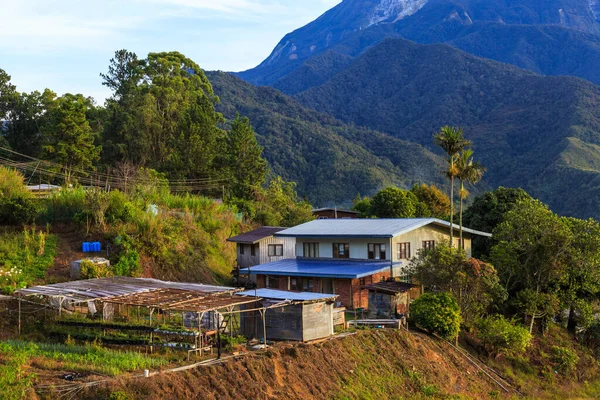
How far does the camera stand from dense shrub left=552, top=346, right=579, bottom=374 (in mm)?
31172

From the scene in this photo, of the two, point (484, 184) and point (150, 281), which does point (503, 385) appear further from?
point (484, 184)

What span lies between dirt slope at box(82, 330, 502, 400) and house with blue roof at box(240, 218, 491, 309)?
226 inches

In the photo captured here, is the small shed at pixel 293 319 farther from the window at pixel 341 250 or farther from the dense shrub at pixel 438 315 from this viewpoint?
the window at pixel 341 250

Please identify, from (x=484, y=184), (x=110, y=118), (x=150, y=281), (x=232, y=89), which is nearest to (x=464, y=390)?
(x=150, y=281)

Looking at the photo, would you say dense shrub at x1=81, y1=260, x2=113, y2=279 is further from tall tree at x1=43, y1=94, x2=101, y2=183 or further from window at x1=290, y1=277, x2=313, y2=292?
tall tree at x1=43, y1=94, x2=101, y2=183

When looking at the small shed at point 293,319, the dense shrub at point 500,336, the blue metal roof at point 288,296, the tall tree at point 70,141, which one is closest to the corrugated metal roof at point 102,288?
the blue metal roof at point 288,296

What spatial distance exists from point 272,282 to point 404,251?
8.24 meters

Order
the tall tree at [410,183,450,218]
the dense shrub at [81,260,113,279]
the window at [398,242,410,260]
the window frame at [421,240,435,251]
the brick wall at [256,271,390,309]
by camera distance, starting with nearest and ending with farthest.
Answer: the dense shrub at [81,260,113,279]
the brick wall at [256,271,390,309]
the window at [398,242,410,260]
the window frame at [421,240,435,251]
the tall tree at [410,183,450,218]

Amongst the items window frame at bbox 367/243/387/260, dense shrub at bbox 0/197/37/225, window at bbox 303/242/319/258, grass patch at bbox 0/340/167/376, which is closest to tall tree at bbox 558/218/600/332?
window frame at bbox 367/243/387/260

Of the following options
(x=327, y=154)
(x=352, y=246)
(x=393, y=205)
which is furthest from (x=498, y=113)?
(x=352, y=246)

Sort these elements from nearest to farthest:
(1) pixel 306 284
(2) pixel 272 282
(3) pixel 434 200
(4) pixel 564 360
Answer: (4) pixel 564 360
(1) pixel 306 284
(2) pixel 272 282
(3) pixel 434 200

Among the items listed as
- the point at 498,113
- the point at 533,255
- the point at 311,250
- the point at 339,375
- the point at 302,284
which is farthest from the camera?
the point at 498,113

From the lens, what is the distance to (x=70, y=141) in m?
53.8

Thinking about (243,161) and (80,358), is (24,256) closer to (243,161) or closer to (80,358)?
(80,358)
